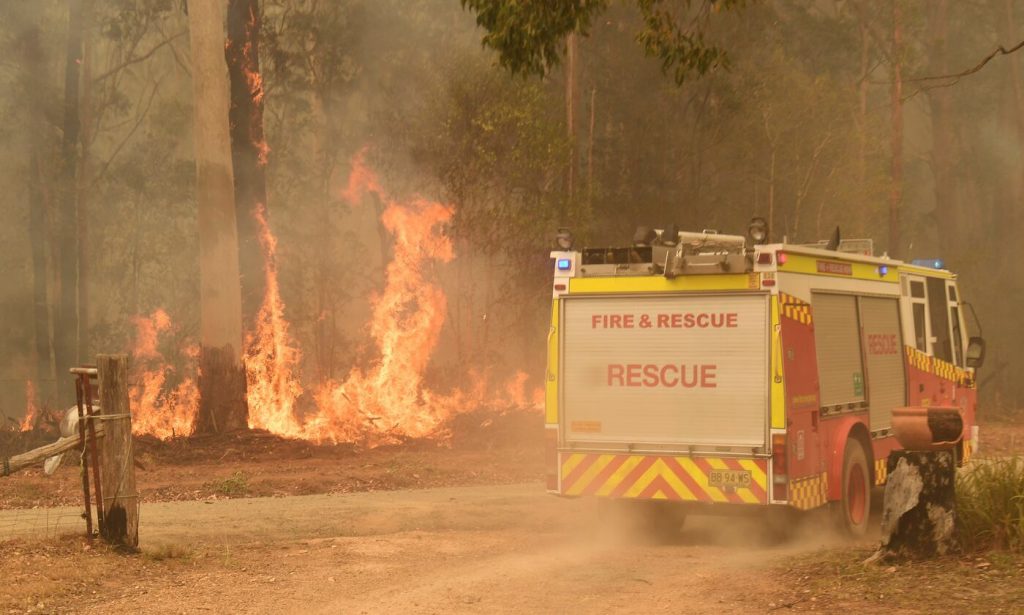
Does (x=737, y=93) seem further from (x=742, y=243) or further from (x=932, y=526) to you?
(x=932, y=526)

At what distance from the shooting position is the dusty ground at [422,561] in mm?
8594

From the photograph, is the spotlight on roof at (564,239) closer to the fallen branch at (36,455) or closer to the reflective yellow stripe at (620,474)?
the reflective yellow stripe at (620,474)

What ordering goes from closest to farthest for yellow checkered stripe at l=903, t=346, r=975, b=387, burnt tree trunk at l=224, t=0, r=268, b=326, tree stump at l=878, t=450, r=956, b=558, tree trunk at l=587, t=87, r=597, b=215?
tree stump at l=878, t=450, r=956, b=558
yellow checkered stripe at l=903, t=346, r=975, b=387
burnt tree trunk at l=224, t=0, r=268, b=326
tree trunk at l=587, t=87, r=597, b=215

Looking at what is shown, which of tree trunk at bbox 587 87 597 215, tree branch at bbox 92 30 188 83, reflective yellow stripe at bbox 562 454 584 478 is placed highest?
tree branch at bbox 92 30 188 83

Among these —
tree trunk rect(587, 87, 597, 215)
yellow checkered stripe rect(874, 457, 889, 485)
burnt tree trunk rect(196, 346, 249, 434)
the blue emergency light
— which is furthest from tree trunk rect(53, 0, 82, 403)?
yellow checkered stripe rect(874, 457, 889, 485)

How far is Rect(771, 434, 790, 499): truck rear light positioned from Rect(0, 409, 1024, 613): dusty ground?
576mm

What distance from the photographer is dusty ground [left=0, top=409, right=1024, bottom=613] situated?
8594mm

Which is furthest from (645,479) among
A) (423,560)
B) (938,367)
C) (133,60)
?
(133,60)

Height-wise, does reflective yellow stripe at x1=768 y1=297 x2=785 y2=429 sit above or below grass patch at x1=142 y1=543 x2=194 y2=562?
above

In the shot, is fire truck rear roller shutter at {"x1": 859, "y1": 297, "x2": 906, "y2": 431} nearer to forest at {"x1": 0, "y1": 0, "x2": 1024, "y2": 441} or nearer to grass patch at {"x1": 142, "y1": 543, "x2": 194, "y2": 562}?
forest at {"x1": 0, "y1": 0, "x2": 1024, "y2": 441}

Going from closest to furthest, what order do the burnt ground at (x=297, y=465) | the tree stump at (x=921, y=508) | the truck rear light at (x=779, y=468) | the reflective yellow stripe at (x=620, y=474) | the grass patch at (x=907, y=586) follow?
1. the grass patch at (x=907, y=586)
2. the tree stump at (x=921, y=508)
3. the truck rear light at (x=779, y=468)
4. the reflective yellow stripe at (x=620, y=474)
5. the burnt ground at (x=297, y=465)

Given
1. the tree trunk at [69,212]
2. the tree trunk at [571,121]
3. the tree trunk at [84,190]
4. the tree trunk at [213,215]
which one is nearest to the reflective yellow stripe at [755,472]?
the tree trunk at [213,215]

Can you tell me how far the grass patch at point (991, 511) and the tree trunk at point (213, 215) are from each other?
15.3 m

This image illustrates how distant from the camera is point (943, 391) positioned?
47.4ft
